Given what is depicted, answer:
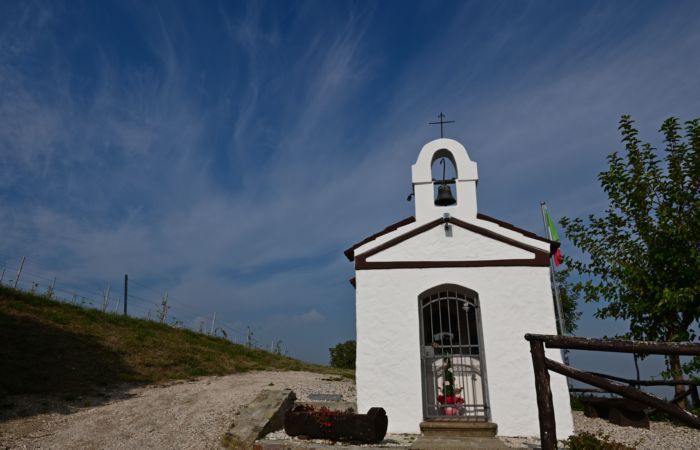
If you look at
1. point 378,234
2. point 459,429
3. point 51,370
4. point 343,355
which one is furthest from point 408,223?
point 343,355

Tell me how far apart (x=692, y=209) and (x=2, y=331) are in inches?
821

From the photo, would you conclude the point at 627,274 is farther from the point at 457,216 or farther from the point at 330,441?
the point at 330,441

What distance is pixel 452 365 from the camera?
10195mm

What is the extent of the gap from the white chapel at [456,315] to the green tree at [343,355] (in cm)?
2130

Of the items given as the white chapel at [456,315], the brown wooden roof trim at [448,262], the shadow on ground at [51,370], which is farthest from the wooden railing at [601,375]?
the shadow on ground at [51,370]

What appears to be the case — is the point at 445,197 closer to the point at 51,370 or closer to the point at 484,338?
the point at 484,338

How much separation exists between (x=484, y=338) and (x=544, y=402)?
14.8 feet

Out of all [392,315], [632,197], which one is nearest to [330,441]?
[392,315]

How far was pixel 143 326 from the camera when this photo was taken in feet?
66.9

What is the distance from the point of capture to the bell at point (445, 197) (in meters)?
11.0

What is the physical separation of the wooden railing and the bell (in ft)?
19.2

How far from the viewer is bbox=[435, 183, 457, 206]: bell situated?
1104 centimetres

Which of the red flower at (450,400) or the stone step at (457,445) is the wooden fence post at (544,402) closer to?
the stone step at (457,445)

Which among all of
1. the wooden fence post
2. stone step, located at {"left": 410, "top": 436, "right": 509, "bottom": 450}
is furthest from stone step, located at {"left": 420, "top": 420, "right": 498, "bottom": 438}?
the wooden fence post
